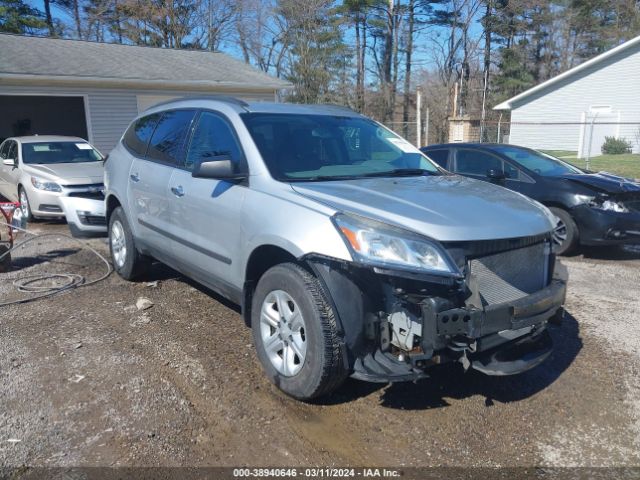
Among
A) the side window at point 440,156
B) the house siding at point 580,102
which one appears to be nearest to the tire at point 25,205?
the side window at point 440,156

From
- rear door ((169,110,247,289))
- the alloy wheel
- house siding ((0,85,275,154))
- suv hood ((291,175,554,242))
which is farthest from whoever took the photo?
house siding ((0,85,275,154))

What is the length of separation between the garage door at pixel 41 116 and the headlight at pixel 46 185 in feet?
51.7

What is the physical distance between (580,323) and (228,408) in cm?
316

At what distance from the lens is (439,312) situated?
9.10 feet

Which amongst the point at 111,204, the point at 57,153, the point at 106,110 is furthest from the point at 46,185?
the point at 106,110

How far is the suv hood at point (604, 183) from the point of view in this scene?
6.87 m

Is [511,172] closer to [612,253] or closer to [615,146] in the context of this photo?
[612,253]

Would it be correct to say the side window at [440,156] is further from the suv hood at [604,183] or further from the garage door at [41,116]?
the garage door at [41,116]

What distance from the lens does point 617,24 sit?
133 feet

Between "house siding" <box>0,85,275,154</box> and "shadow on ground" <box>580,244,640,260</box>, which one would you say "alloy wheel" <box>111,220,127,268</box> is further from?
"house siding" <box>0,85,275,154</box>

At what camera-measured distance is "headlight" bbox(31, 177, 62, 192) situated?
29.4 feet

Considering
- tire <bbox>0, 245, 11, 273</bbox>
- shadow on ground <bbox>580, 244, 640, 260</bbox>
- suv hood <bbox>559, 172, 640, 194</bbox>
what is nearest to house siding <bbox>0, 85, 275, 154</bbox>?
tire <bbox>0, 245, 11, 273</bbox>

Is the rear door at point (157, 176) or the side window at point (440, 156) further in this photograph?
the side window at point (440, 156)

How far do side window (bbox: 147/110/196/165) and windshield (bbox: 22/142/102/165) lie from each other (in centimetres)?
582
